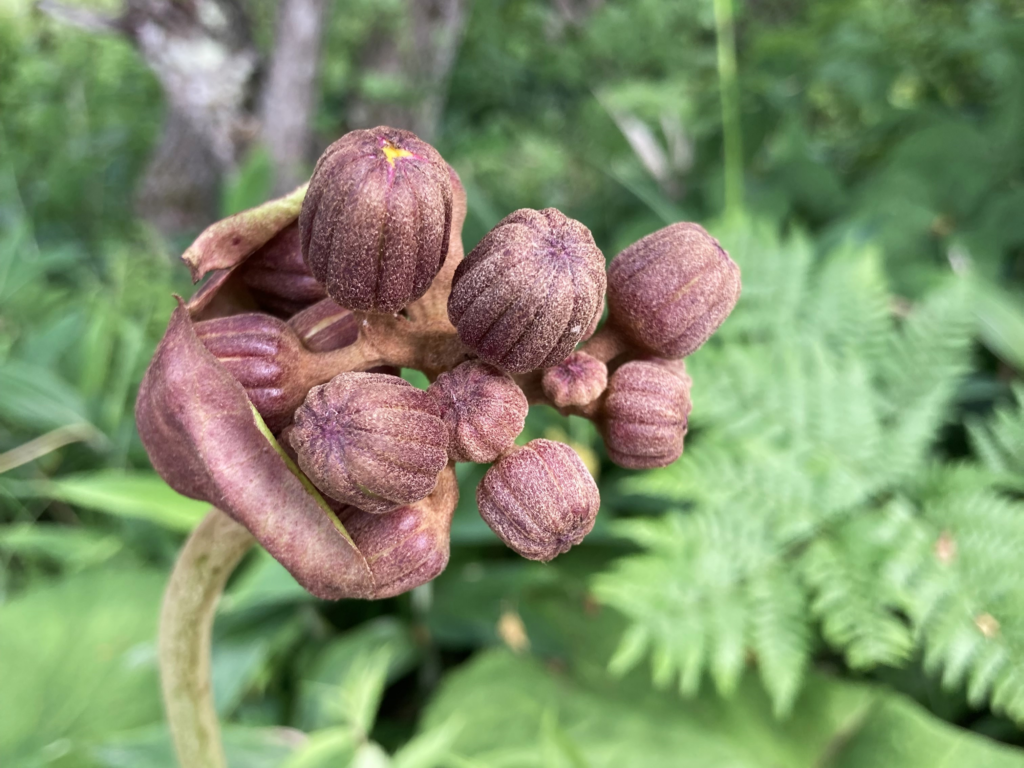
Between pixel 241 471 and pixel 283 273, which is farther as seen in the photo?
pixel 283 273

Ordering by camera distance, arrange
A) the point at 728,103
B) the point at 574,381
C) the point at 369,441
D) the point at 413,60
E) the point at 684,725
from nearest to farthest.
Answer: the point at 369,441 < the point at 574,381 < the point at 684,725 < the point at 728,103 < the point at 413,60

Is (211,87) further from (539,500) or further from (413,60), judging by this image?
(539,500)

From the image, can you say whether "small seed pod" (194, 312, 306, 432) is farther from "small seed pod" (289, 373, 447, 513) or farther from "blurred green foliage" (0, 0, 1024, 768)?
"blurred green foliage" (0, 0, 1024, 768)

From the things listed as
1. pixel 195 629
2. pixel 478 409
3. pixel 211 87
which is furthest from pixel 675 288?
pixel 211 87

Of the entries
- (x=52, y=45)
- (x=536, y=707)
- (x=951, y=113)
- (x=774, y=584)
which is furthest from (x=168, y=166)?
(x=951, y=113)

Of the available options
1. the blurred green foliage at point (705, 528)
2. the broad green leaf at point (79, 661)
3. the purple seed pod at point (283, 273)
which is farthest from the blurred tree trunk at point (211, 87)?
the purple seed pod at point (283, 273)

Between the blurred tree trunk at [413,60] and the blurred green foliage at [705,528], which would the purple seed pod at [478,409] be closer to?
the blurred green foliage at [705,528]
